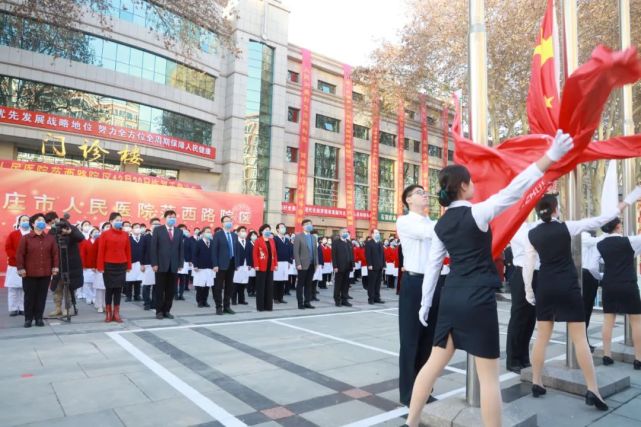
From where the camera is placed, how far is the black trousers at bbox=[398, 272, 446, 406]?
12.7ft

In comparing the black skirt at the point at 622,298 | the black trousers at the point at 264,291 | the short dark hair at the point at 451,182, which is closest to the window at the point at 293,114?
the black trousers at the point at 264,291

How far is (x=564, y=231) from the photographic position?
411cm

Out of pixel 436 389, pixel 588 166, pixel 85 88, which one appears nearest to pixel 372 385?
pixel 436 389

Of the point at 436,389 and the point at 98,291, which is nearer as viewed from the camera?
the point at 436,389

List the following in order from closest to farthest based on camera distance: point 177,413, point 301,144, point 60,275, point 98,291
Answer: point 177,413, point 60,275, point 98,291, point 301,144

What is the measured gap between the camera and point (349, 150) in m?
32.7

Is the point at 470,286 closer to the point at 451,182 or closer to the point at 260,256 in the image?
the point at 451,182

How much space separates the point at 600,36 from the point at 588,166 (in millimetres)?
8344

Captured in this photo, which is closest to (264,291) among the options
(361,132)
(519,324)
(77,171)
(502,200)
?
(519,324)

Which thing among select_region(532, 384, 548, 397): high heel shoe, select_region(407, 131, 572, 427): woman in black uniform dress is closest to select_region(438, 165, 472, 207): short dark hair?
select_region(407, 131, 572, 427): woman in black uniform dress

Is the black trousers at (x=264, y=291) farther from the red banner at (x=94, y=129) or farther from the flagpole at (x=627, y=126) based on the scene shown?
the red banner at (x=94, y=129)

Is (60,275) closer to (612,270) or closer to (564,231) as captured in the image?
(564,231)

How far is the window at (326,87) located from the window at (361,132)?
3218 millimetres

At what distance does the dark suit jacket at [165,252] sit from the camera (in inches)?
322
